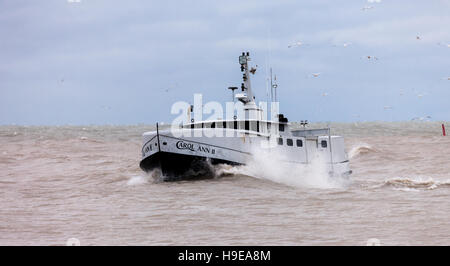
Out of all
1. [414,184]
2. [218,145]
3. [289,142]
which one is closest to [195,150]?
[218,145]

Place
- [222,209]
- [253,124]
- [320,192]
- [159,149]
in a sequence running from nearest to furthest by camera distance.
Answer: [222,209] → [320,192] → [159,149] → [253,124]

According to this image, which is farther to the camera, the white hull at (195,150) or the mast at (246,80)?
the mast at (246,80)

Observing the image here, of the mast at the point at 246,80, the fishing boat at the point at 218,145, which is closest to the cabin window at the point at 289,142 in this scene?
the fishing boat at the point at 218,145

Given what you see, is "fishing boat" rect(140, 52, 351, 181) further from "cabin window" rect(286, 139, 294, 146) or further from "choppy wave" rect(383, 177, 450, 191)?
"choppy wave" rect(383, 177, 450, 191)

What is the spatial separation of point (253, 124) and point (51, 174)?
1437 centimetres

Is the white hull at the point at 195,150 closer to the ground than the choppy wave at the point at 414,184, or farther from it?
farther from it

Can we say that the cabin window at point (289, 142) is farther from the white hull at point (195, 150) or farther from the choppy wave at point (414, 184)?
the choppy wave at point (414, 184)

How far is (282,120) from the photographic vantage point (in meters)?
27.7

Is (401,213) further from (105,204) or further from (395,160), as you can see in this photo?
(395,160)

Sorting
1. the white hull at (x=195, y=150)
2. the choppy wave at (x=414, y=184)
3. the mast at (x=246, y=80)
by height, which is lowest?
the choppy wave at (x=414, y=184)

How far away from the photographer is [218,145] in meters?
24.4

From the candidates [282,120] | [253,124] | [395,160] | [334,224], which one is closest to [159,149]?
[253,124]

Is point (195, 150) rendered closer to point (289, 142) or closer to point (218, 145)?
point (218, 145)

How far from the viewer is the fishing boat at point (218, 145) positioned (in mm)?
24297
